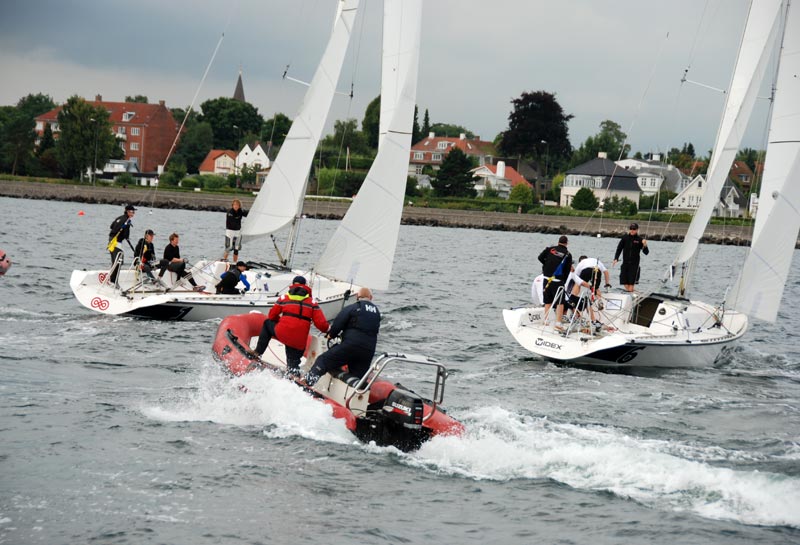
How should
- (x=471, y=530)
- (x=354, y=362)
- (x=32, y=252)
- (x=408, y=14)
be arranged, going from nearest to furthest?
(x=471, y=530) < (x=354, y=362) < (x=408, y=14) < (x=32, y=252)

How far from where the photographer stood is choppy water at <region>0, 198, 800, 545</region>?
9227mm

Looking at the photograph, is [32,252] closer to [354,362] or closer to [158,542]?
[354,362]

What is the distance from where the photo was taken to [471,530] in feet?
30.4

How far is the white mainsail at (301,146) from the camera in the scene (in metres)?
22.0

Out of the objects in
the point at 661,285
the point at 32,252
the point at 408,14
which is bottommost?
the point at 32,252

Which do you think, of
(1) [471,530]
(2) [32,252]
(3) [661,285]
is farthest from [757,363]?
(2) [32,252]

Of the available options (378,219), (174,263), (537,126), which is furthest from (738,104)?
(537,126)

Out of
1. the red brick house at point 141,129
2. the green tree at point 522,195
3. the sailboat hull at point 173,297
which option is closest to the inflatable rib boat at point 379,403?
the sailboat hull at point 173,297

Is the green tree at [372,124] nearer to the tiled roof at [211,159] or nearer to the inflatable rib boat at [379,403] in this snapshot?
the tiled roof at [211,159]

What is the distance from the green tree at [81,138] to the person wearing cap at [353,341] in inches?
3622

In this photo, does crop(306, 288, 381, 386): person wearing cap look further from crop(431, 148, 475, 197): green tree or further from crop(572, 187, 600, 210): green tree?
crop(431, 148, 475, 197): green tree

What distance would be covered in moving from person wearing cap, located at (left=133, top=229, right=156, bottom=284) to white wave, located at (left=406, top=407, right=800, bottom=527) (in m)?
9.65

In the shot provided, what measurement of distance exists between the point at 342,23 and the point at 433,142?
118 m

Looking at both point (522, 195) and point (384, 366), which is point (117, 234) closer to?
point (384, 366)
